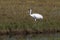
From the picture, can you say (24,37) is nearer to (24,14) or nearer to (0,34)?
(0,34)

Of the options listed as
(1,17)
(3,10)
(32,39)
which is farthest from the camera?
(3,10)

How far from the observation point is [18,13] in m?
30.2

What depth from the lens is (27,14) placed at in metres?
29.7

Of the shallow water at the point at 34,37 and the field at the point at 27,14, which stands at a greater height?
the field at the point at 27,14

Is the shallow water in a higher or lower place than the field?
lower

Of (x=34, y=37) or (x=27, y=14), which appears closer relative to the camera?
(x=34, y=37)

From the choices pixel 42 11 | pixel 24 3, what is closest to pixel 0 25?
pixel 42 11

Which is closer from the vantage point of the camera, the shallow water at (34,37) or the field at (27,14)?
the shallow water at (34,37)

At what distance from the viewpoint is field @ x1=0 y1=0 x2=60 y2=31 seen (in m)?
25.7

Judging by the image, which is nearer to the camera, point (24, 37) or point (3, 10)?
point (24, 37)

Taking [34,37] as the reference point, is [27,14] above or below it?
above

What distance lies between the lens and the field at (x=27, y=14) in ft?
84.4

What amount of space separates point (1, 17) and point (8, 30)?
3.88 metres

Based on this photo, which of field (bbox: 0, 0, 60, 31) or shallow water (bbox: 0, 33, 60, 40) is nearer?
shallow water (bbox: 0, 33, 60, 40)
